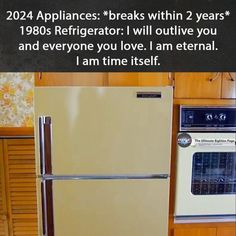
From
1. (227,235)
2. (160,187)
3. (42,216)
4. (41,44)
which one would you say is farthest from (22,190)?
(41,44)

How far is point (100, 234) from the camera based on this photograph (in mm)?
1630

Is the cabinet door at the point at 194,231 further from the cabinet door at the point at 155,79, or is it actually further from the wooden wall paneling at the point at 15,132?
the wooden wall paneling at the point at 15,132

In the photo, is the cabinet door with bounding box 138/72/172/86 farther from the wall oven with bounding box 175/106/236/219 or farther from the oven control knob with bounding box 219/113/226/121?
the oven control knob with bounding box 219/113/226/121

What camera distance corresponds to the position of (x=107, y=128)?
1522mm

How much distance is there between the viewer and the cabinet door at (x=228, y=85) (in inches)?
65.2

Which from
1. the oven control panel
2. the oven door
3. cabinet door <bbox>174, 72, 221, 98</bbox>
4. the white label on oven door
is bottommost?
the oven door

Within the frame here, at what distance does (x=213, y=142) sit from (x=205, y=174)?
0.19 metres

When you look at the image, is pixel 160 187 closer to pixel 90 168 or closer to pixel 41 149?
pixel 90 168

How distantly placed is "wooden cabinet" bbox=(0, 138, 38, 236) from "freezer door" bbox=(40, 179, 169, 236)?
56 centimetres

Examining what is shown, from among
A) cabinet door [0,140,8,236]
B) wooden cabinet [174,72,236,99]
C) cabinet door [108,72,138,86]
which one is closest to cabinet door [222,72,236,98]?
wooden cabinet [174,72,236,99]

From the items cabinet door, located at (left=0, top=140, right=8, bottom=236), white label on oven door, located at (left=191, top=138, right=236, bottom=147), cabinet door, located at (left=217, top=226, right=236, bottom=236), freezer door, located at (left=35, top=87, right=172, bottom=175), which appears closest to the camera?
freezer door, located at (left=35, top=87, right=172, bottom=175)

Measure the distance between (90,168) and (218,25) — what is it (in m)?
1.14

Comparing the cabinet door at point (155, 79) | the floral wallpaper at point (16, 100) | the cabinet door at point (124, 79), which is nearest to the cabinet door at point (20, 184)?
the floral wallpaper at point (16, 100)

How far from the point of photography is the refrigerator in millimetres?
1495
